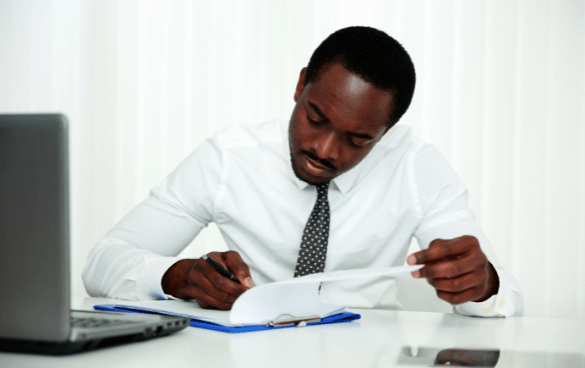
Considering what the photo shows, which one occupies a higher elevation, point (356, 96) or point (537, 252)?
point (356, 96)

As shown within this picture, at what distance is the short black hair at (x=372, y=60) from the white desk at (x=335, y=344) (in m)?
0.60

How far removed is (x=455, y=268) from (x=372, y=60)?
1.98 ft

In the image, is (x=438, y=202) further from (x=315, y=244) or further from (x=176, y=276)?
(x=176, y=276)

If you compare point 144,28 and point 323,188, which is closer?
point 323,188

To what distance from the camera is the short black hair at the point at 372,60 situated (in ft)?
4.33

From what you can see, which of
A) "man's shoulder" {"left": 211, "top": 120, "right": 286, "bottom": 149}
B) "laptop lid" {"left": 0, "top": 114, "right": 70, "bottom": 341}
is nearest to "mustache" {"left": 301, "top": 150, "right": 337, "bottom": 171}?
"man's shoulder" {"left": 211, "top": 120, "right": 286, "bottom": 149}

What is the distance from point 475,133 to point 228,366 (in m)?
2.19

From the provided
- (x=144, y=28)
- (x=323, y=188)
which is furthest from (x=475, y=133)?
(x=144, y=28)

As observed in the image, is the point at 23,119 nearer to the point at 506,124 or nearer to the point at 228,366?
the point at 228,366

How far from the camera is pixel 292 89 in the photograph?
2.66 meters

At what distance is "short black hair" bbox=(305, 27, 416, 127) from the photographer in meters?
1.32

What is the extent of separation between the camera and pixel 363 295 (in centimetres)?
163

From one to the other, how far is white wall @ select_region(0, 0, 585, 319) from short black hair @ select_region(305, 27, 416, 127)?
3.70 feet

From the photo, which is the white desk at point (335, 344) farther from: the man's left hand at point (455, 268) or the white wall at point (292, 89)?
the white wall at point (292, 89)
